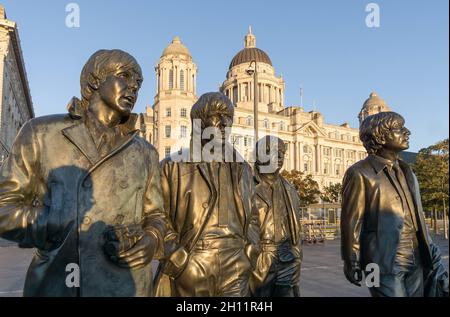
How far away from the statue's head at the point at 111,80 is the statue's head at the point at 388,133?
2.88m

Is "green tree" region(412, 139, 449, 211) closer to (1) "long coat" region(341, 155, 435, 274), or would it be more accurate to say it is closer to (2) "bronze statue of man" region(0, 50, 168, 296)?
(1) "long coat" region(341, 155, 435, 274)

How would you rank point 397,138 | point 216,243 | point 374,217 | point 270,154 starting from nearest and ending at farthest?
1. point 216,243
2. point 374,217
3. point 397,138
4. point 270,154

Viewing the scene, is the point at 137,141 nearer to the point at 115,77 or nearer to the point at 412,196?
the point at 115,77

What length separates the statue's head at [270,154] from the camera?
19.1 feet

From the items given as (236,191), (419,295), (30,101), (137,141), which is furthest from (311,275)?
(30,101)

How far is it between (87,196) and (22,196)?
31 cm

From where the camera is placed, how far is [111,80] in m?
2.33

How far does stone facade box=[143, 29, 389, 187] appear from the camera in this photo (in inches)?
2365

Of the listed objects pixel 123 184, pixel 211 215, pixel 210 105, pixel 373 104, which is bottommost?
pixel 211 215

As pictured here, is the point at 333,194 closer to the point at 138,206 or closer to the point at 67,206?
the point at 138,206

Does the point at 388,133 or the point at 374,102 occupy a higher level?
the point at 374,102

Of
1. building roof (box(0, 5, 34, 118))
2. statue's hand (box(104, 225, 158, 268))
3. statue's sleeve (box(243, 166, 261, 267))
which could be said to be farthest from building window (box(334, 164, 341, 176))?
statue's hand (box(104, 225, 158, 268))

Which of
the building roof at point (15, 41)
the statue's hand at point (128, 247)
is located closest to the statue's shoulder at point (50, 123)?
the statue's hand at point (128, 247)

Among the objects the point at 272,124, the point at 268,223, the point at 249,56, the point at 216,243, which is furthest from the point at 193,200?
the point at 249,56
